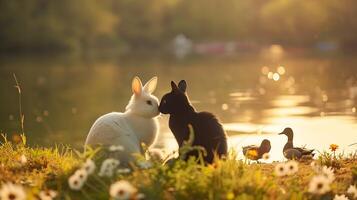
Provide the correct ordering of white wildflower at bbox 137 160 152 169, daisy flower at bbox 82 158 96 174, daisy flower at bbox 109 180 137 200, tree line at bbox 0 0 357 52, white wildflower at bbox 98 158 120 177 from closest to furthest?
1. daisy flower at bbox 109 180 137 200
2. daisy flower at bbox 82 158 96 174
3. white wildflower at bbox 98 158 120 177
4. white wildflower at bbox 137 160 152 169
5. tree line at bbox 0 0 357 52

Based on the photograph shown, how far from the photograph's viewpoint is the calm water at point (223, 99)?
17.3 metres

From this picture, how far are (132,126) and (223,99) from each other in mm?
21211

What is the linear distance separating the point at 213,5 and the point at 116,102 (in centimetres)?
6416

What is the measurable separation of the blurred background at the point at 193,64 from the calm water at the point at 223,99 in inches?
2.1

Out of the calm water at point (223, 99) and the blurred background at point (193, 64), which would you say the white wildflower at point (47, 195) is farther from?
the calm water at point (223, 99)

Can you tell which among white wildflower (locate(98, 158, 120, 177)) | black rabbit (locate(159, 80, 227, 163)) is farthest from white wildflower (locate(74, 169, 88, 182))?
black rabbit (locate(159, 80, 227, 163))

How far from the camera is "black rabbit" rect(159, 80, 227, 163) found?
6.74 metres

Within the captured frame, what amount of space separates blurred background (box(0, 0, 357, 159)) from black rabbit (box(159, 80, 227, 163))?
2.59 ft

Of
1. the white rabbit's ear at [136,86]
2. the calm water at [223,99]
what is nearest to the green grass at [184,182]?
the white rabbit's ear at [136,86]

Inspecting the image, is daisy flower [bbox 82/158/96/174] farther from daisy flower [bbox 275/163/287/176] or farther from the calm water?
the calm water

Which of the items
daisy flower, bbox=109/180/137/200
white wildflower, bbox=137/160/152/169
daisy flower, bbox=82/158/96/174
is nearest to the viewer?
daisy flower, bbox=109/180/137/200

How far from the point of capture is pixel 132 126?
6.92 metres

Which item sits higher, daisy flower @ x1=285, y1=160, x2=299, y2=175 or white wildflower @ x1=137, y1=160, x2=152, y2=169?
daisy flower @ x1=285, y1=160, x2=299, y2=175

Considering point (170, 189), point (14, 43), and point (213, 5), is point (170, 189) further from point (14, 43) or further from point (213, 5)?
point (213, 5)
